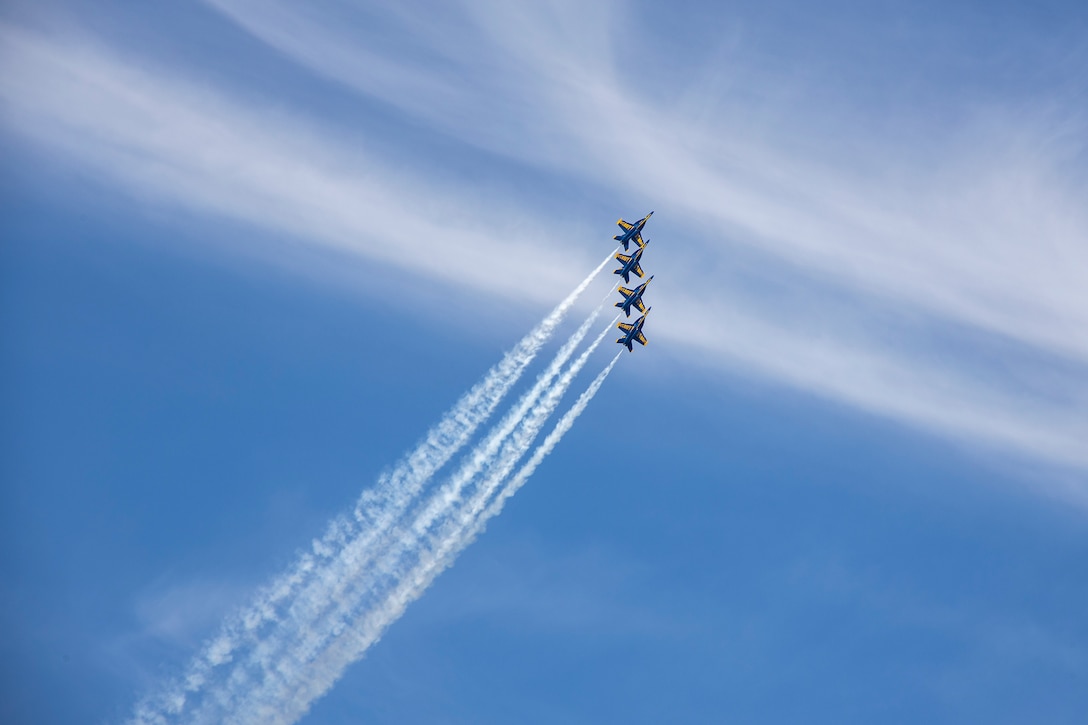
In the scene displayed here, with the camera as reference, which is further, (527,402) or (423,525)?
(527,402)

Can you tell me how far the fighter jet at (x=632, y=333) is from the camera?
88.4 metres

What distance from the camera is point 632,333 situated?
8869 cm

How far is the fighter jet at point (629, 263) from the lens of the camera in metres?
89.1

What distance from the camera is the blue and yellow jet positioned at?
8906 cm

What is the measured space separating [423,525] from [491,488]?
23.0 ft

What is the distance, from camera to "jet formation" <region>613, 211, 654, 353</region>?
3465 inches

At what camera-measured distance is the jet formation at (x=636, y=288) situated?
289ft

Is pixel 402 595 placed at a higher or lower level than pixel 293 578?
higher

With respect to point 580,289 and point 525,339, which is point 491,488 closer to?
point 525,339

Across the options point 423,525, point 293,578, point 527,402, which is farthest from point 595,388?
point 293,578

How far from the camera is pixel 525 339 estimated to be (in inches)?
3132

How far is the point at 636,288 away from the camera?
89.2 m

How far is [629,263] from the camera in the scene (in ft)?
293

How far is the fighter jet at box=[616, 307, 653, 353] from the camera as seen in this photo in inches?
3479
